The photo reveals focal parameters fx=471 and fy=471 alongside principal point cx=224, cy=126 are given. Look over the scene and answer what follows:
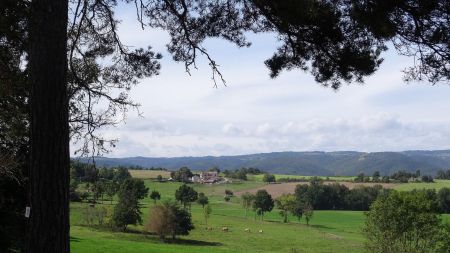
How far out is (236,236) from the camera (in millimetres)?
64625

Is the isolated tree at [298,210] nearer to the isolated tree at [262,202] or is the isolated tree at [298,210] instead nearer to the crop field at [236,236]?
the crop field at [236,236]

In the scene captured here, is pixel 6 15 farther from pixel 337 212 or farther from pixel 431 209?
pixel 337 212

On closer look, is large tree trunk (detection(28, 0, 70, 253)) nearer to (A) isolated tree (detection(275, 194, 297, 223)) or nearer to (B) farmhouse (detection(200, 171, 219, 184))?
(A) isolated tree (detection(275, 194, 297, 223))

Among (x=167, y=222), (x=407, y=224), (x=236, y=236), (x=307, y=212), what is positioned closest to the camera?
(x=407, y=224)

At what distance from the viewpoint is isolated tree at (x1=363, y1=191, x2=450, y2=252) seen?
3866 cm

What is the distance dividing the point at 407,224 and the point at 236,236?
29.5 metres

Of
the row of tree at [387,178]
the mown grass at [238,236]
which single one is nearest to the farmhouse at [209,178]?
the mown grass at [238,236]

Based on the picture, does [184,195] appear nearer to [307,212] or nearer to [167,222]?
[307,212]

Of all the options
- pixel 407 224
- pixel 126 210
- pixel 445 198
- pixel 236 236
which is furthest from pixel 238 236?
pixel 445 198

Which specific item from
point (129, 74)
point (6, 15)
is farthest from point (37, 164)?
point (129, 74)

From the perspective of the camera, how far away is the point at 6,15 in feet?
18.7

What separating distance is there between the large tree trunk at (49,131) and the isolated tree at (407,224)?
37066 mm

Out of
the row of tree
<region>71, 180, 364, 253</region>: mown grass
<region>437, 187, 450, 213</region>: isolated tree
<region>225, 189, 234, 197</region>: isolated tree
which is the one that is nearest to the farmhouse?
<region>225, 189, 234, 197</region>: isolated tree

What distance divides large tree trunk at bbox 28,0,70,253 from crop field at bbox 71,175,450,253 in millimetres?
27011
